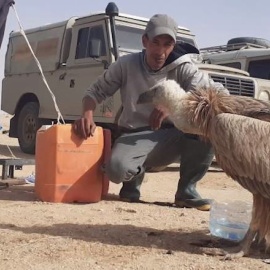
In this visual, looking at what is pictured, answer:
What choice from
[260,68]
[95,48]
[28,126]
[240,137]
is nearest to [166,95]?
[240,137]

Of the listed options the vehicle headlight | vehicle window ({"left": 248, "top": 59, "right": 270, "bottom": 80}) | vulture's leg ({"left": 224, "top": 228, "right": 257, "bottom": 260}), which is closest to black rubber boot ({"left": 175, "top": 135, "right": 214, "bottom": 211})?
vulture's leg ({"left": 224, "top": 228, "right": 257, "bottom": 260})

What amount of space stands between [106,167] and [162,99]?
1.11 metres

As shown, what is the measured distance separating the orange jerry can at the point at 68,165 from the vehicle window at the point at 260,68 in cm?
659

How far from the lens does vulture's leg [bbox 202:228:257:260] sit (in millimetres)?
3607

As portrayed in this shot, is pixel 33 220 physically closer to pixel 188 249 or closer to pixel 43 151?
pixel 43 151

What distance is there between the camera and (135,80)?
5.34 metres

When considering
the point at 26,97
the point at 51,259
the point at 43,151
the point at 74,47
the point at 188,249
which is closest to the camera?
the point at 51,259

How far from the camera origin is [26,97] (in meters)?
11.7

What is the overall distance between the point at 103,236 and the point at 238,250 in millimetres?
957

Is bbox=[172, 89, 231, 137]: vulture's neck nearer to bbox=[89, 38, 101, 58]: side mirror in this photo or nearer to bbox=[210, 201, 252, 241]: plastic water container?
bbox=[210, 201, 252, 241]: plastic water container

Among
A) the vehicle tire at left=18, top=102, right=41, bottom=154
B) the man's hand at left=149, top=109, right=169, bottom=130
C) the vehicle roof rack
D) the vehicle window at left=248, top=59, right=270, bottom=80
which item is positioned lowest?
the vehicle tire at left=18, top=102, right=41, bottom=154

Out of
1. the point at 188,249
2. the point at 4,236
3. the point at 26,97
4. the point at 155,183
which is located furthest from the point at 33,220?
the point at 26,97

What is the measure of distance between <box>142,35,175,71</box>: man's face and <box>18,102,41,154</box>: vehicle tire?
252 inches

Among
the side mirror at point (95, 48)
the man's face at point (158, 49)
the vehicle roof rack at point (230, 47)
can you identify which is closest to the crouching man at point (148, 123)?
the man's face at point (158, 49)
